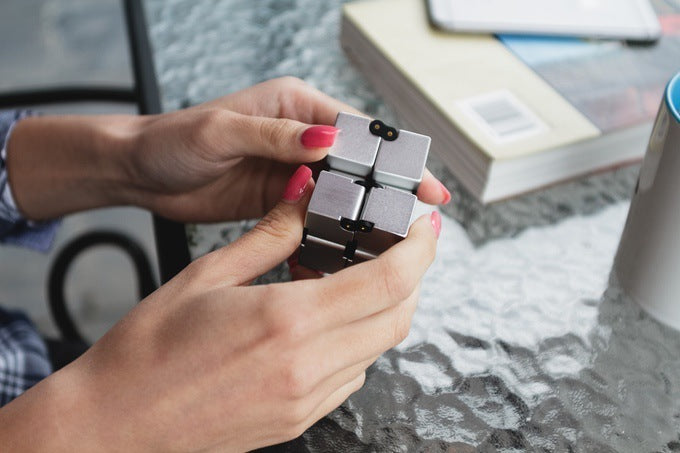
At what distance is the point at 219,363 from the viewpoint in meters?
0.38

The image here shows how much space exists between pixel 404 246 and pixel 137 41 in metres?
0.50

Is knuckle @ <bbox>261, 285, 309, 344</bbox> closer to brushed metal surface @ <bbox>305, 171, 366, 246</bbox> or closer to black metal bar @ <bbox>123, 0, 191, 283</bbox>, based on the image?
brushed metal surface @ <bbox>305, 171, 366, 246</bbox>

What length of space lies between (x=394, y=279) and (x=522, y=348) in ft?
0.51

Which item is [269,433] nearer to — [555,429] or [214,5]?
[555,429]

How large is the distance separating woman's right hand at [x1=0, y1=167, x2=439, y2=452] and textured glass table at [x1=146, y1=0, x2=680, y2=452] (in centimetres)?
6

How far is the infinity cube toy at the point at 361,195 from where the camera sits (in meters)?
0.42

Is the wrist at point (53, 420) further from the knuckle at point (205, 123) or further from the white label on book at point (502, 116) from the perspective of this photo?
the white label on book at point (502, 116)

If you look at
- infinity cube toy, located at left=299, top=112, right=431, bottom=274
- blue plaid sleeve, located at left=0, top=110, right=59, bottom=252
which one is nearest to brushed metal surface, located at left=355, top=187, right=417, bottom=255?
infinity cube toy, located at left=299, top=112, right=431, bottom=274

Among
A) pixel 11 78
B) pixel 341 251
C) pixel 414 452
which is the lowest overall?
pixel 11 78

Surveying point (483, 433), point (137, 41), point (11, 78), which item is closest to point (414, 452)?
point (483, 433)

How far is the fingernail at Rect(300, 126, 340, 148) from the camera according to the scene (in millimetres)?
453

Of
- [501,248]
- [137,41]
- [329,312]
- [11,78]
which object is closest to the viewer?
[329,312]

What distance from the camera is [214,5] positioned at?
0.84m

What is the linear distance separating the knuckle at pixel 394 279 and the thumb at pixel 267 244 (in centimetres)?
7
